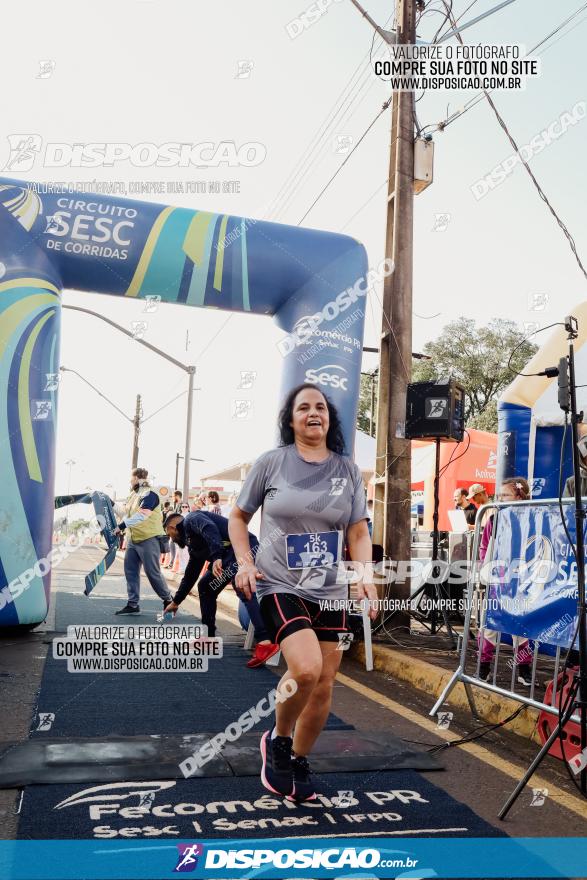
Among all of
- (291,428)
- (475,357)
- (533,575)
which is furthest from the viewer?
(475,357)

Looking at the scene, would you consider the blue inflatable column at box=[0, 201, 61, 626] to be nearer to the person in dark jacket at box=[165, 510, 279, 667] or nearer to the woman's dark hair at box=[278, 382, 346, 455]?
the person in dark jacket at box=[165, 510, 279, 667]

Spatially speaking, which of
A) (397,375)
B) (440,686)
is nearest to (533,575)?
(440,686)

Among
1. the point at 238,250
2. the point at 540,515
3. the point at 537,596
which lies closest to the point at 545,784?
the point at 537,596

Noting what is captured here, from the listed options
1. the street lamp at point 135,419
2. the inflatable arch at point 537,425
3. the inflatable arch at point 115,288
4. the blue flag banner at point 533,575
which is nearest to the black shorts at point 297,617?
the blue flag banner at point 533,575

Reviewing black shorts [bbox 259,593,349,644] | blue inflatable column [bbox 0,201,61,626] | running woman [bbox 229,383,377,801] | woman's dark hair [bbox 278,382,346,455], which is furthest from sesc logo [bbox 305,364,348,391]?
black shorts [bbox 259,593,349,644]

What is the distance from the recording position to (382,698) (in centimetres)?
571

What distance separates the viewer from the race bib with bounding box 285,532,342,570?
11.5 ft

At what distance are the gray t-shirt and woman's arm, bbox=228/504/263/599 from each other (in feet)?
0.16

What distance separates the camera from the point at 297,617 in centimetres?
339

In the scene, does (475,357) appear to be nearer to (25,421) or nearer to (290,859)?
(25,421)

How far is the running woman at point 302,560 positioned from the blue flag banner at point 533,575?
1.11m

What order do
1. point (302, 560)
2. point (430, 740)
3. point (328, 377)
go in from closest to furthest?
point (302, 560) → point (430, 740) → point (328, 377)

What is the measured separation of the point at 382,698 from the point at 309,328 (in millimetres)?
3761

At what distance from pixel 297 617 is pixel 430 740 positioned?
1.69 m
